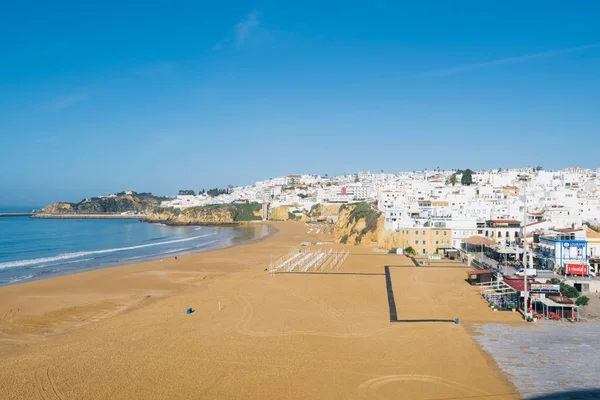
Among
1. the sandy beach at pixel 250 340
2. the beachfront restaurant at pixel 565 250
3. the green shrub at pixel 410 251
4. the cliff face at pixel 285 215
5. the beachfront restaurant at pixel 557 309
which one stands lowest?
the sandy beach at pixel 250 340

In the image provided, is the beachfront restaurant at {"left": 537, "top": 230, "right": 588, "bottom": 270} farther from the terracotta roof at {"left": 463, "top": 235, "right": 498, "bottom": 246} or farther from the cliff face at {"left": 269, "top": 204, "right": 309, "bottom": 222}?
the cliff face at {"left": 269, "top": 204, "right": 309, "bottom": 222}

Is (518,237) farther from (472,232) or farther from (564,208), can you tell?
(564,208)

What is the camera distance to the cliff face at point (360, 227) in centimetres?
4547

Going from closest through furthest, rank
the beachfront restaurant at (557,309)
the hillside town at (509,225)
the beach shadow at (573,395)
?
1. the beach shadow at (573,395)
2. the beachfront restaurant at (557,309)
3. the hillside town at (509,225)

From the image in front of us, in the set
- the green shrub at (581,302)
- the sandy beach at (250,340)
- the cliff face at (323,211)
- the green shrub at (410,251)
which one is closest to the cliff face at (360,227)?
the green shrub at (410,251)

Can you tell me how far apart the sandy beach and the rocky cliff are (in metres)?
72.2

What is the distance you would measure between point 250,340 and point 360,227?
33530 mm

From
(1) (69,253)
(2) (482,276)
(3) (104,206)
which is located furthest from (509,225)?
(3) (104,206)

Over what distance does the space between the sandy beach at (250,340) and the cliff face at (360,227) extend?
18851mm

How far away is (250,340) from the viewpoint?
596 inches

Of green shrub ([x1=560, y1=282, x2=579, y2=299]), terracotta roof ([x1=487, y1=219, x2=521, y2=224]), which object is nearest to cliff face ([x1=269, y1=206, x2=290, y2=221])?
terracotta roof ([x1=487, y1=219, x2=521, y2=224])

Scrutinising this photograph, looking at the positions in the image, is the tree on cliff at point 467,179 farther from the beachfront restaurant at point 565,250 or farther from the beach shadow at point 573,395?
the beach shadow at point 573,395

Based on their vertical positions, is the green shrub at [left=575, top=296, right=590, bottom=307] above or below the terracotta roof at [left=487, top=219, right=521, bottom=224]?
below

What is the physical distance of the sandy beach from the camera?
11625 mm
